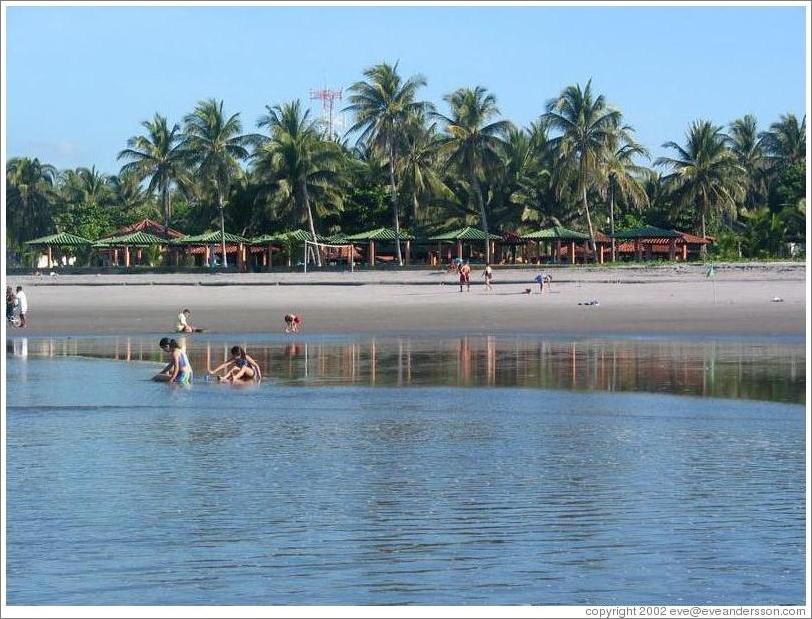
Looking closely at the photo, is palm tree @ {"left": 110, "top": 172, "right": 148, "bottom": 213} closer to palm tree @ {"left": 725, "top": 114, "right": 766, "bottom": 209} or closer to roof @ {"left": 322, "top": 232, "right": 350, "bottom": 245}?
roof @ {"left": 322, "top": 232, "right": 350, "bottom": 245}

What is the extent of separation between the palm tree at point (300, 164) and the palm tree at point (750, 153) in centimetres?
2635

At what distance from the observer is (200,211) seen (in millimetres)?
74000

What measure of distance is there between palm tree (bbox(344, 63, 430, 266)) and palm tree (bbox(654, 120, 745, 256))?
46.6 ft

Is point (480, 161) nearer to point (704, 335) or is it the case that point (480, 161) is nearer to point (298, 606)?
point (704, 335)

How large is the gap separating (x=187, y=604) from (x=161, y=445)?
20.0 ft

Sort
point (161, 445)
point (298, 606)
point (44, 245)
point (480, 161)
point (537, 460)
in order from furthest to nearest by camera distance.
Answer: point (44, 245), point (480, 161), point (161, 445), point (537, 460), point (298, 606)

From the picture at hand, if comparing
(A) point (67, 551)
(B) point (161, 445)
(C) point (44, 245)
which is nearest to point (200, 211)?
(C) point (44, 245)

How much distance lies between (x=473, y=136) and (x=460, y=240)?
222 inches

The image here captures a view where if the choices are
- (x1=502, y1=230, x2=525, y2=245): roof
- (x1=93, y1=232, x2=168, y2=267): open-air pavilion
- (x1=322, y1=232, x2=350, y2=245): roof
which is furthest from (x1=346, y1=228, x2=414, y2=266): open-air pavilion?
(x1=93, y1=232, x2=168, y2=267): open-air pavilion

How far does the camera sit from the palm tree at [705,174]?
68812 mm

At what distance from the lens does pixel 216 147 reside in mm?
70812

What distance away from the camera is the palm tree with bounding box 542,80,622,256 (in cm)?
6562

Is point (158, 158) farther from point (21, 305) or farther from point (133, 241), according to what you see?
point (21, 305)

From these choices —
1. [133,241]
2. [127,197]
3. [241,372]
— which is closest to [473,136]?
[133,241]
